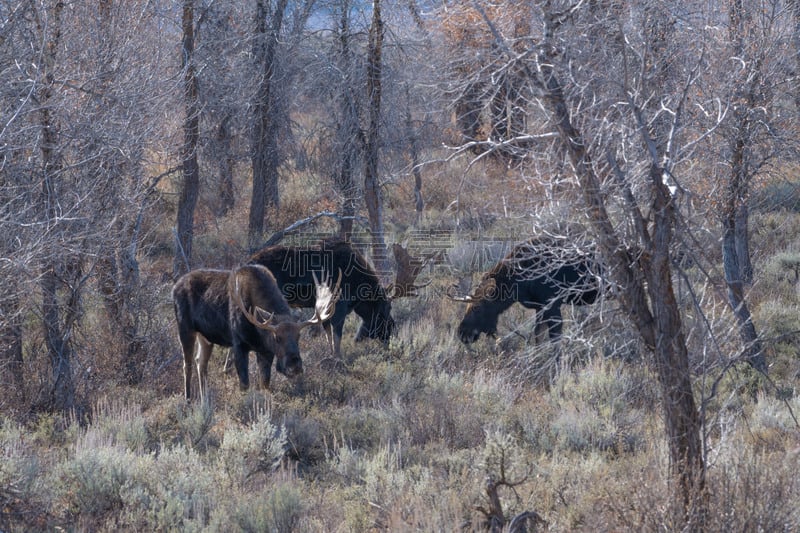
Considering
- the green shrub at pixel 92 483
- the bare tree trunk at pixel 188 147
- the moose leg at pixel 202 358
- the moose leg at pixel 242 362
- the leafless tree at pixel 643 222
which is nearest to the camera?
the leafless tree at pixel 643 222

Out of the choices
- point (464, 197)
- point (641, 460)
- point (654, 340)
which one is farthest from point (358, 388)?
point (464, 197)

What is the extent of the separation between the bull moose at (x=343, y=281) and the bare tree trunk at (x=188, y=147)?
2.11 metres

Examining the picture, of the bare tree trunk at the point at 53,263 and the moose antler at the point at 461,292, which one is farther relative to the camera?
the moose antler at the point at 461,292

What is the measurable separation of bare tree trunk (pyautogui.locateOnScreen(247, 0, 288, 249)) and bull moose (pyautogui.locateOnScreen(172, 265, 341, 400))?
701 centimetres

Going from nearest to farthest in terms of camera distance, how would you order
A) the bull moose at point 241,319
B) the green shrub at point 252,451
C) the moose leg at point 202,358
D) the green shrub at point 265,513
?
1. the green shrub at point 265,513
2. the green shrub at point 252,451
3. the bull moose at point 241,319
4. the moose leg at point 202,358

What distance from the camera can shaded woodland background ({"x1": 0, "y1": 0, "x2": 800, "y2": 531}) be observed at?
5.66m

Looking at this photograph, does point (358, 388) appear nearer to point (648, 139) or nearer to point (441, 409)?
point (441, 409)

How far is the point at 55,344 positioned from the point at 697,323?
7654mm

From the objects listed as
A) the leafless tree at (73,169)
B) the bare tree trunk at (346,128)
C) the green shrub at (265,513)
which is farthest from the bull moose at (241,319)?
the bare tree trunk at (346,128)

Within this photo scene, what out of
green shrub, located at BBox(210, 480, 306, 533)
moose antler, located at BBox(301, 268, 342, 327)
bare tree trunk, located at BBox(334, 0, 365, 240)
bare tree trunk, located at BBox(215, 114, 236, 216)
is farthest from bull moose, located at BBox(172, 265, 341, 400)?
bare tree trunk, located at BBox(215, 114, 236, 216)

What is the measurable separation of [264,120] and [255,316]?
383 inches

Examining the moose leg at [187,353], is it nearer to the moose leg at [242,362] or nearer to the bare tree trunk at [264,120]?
the moose leg at [242,362]

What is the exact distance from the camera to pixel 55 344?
1020 cm

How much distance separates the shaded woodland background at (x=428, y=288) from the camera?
18.6ft
